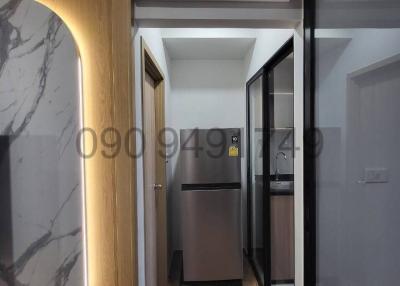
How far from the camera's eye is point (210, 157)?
2.69m

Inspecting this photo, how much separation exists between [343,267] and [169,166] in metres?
2.17

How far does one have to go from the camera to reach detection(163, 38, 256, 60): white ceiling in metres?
2.68

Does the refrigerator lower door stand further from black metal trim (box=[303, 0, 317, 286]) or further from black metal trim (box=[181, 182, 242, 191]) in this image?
black metal trim (box=[303, 0, 317, 286])

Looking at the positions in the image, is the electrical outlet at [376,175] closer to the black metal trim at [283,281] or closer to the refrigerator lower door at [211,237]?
the black metal trim at [283,281]

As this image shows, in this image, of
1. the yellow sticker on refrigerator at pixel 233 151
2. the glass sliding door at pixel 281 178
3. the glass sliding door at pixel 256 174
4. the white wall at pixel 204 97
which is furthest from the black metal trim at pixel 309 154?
the white wall at pixel 204 97

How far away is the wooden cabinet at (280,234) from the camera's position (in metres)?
2.26

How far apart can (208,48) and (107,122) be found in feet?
6.40

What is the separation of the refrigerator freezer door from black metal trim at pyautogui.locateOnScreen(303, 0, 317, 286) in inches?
50.2

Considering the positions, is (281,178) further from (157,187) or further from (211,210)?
(157,187)

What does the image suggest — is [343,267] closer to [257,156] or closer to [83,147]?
[83,147]

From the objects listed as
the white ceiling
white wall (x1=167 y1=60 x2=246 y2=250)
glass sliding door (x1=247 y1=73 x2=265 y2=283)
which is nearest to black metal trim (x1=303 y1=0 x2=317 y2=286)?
glass sliding door (x1=247 y1=73 x2=265 y2=283)

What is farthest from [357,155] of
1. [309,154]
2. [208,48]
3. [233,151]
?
[208,48]

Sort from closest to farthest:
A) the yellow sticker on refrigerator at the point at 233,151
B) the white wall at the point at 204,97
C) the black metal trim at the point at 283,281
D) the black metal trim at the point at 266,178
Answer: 1. the black metal trim at the point at 283,281
2. the black metal trim at the point at 266,178
3. the yellow sticker on refrigerator at the point at 233,151
4. the white wall at the point at 204,97

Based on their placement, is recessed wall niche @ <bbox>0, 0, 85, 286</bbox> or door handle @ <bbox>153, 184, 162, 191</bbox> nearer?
recessed wall niche @ <bbox>0, 0, 85, 286</bbox>
